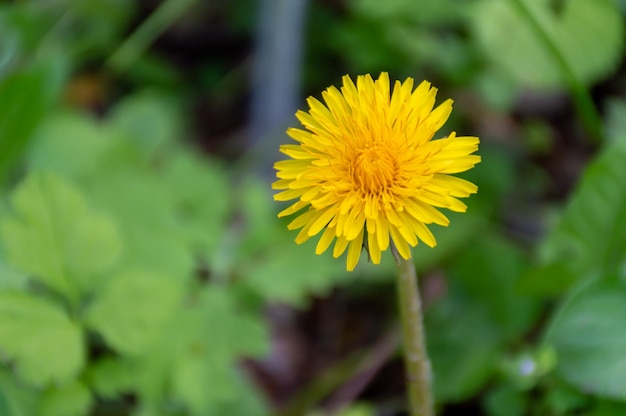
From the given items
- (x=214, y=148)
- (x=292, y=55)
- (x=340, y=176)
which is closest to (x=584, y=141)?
(x=292, y=55)

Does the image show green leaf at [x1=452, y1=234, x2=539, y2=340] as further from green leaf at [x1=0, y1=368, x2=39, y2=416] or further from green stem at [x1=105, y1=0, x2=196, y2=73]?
green stem at [x1=105, y1=0, x2=196, y2=73]

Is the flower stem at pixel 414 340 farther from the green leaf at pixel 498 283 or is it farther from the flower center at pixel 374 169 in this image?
the green leaf at pixel 498 283

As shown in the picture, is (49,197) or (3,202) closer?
(49,197)

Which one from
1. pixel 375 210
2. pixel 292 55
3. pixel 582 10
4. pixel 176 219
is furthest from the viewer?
pixel 292 55

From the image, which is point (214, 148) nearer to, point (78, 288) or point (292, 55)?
point (292, 55)

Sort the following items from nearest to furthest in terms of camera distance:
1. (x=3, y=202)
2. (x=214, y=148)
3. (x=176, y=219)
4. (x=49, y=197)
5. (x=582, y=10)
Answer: (x=49, y=197), (x=3, y=202), (x=176, y=219), (x=582, y=10), (x=214, y=148)

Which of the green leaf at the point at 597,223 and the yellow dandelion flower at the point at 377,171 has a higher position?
the green leaf at the point at 597,223

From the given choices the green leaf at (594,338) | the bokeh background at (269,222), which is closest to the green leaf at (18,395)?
the bokeh background at (269,222)

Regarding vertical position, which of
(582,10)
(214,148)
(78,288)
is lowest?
(78,288)
